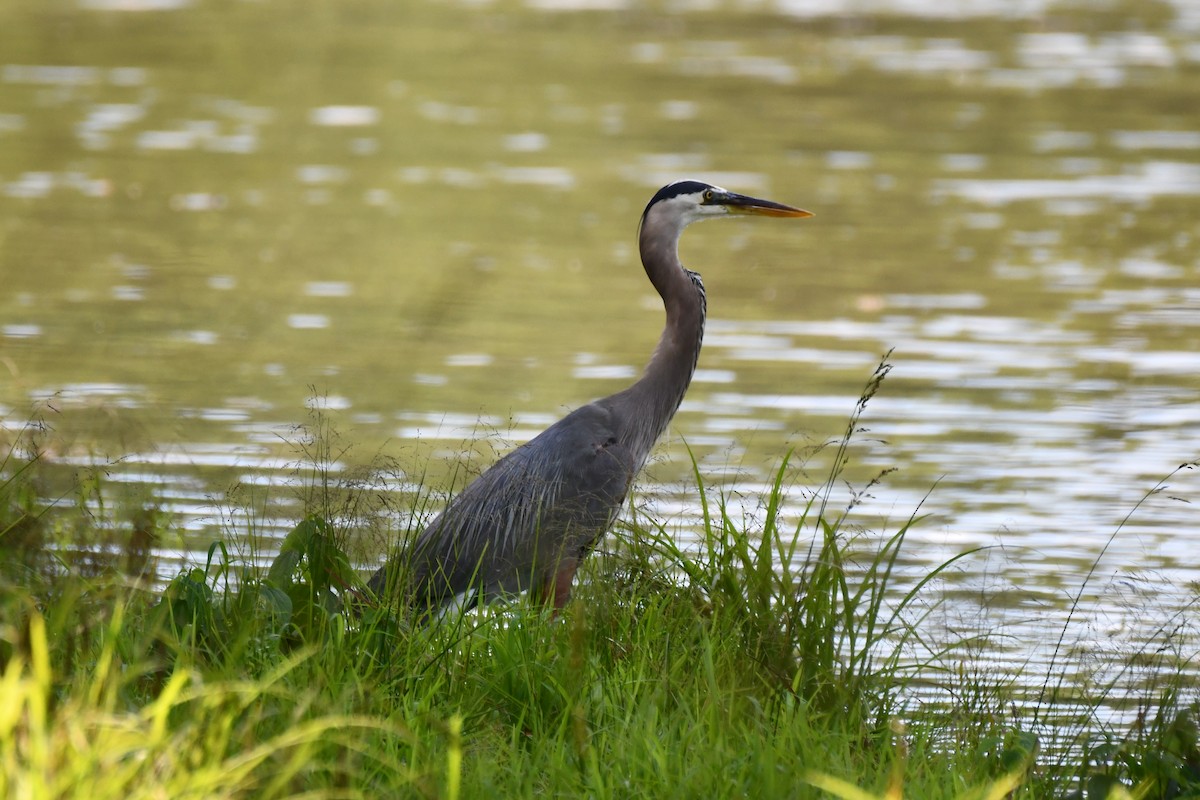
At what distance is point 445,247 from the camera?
11.9 metres

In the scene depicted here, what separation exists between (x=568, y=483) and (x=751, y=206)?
1445mm

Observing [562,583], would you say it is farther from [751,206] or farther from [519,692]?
[751,206]

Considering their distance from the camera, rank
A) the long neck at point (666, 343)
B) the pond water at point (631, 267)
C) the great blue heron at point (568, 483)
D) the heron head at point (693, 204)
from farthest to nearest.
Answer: the pond water at point (631, 267)
the heron head at point (693, 204)
the long neck at point (666, 343)
the great blue heron at point (568, 483)

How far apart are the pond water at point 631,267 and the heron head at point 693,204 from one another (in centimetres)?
89

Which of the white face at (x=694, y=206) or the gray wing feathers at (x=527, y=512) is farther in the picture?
the white face at (x=694, y=206)

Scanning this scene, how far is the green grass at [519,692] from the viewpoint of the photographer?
357cm

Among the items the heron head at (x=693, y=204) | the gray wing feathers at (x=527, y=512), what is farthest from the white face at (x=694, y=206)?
the gray wing feathers at (x=527, y=512)

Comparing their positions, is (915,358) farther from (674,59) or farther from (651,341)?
(674,59)

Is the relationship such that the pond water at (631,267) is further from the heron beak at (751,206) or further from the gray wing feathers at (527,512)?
the heron beak at (751,206)

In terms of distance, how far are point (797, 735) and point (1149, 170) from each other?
11802mm

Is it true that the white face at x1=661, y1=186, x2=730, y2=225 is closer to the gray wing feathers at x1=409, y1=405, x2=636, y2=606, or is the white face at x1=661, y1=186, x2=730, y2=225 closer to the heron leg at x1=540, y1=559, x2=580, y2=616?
the gray wing feathers at x1=409, y1=405, x2=636, y2=606

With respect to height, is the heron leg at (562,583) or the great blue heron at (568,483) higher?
the great blue heron at (568,483)

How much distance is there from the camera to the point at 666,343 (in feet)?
20.8

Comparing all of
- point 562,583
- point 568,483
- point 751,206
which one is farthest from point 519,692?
point 751,206
